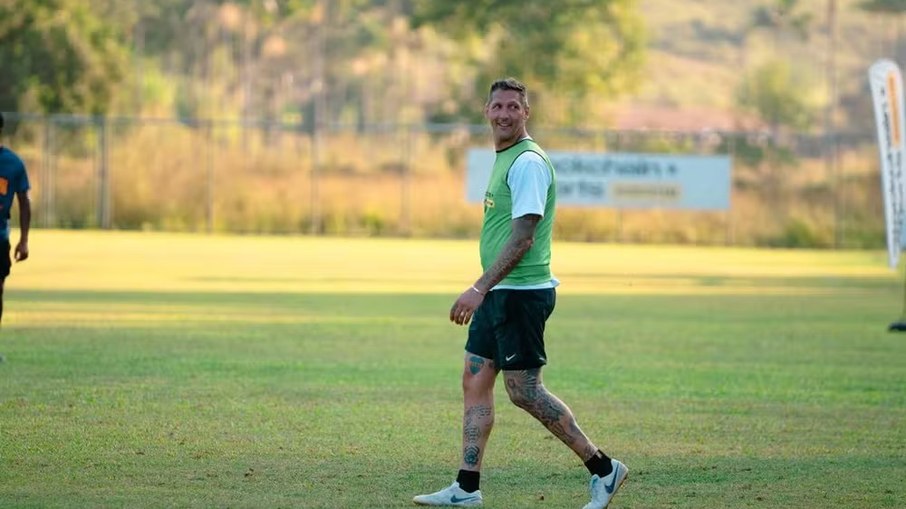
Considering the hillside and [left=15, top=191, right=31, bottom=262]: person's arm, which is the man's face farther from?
the hillside

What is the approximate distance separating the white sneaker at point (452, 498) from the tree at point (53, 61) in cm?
4878

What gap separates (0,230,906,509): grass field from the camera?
996 centimetres

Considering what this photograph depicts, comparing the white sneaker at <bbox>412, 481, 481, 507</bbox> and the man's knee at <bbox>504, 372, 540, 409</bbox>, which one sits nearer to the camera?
the man's knee at <bbox>504, 372, 540, 409</bbox>

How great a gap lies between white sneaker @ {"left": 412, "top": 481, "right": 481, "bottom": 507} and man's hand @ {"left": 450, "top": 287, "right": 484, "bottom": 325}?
1.02 meters

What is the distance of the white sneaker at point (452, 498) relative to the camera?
9.22 metres

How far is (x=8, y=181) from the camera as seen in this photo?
49.8 ft

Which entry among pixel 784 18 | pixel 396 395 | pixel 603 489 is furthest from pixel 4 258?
pixel 784 18

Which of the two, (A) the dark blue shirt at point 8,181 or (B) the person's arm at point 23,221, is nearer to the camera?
(A) the dark blue shirt at point 8,181

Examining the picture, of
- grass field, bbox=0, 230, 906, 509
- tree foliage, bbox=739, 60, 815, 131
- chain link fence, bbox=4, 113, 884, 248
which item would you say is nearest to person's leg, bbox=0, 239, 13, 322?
grass field, bbox=0, 230, 906, 509

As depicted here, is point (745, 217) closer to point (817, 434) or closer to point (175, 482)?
point (817, 434)

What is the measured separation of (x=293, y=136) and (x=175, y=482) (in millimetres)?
63986

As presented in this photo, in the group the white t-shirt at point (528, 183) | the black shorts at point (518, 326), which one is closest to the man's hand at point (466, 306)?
the black shorts at point (518, 326)

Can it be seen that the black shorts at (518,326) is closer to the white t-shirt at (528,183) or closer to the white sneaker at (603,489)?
the white t-shirt at (528,183)

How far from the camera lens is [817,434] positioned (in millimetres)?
12500
